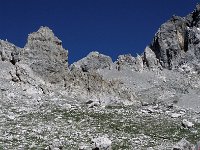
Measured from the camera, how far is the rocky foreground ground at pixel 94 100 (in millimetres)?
38244

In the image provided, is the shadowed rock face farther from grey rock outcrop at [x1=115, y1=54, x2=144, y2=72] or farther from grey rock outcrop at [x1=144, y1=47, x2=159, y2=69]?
grey rock outcrop at [x1=115, y1=54, x2=144, y2=72]

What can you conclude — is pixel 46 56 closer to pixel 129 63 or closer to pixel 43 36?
pixel 43 36

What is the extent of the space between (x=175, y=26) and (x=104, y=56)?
17723 mm

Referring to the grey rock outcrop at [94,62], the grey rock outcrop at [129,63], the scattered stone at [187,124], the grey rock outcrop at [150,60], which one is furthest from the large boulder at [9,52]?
the grey rock outcrop at [150,60]

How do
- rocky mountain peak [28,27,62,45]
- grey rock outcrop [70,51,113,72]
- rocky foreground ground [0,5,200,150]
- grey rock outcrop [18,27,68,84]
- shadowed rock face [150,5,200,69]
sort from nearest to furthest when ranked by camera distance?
1. rocky foreground ground [0,5,200,150]
2. grey rock outcrop [18,27,68,84]
3. rocky mountain peak [28,27,62,45]
4. grey rock outcrop [70,51,113,72]
5. shadowed rock face [150,5,200,69]

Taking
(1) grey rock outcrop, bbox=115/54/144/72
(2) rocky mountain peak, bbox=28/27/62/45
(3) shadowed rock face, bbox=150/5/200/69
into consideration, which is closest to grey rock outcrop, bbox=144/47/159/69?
(3) shadowed rock face, bbox=150/5/200/69

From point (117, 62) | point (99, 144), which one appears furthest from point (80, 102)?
point (117, 62)

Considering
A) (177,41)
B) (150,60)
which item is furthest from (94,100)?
(177,41)

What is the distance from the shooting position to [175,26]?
106438mm

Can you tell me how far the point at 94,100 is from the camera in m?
55.2

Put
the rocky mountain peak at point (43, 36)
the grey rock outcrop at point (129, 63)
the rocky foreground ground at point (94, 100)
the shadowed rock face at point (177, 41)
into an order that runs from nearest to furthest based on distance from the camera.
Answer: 1. the rocky foreground ground at point (94, 100)
2. the rocky mountain peak at point (43, 36)
3. the grey rock outcrop at point (129, 63)
4. the shadowed rock face at point (177, 41)

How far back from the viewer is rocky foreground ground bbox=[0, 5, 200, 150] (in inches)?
1506

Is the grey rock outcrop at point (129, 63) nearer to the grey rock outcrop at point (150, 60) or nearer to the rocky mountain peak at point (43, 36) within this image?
the grey rock outcrop at point (150, 60)

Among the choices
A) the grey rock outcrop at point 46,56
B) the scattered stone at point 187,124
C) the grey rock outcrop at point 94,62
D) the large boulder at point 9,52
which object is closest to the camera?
the scattered stone at point 187,124
